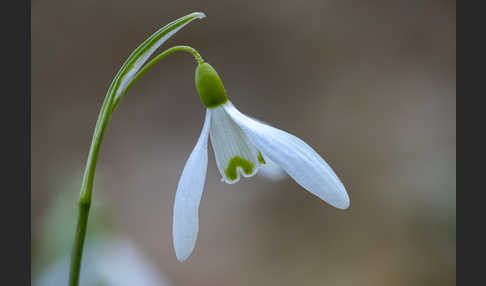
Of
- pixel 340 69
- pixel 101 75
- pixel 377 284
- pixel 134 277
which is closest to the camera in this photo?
pixel 134 277

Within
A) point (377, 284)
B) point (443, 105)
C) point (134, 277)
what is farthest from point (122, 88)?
point (443, 105)

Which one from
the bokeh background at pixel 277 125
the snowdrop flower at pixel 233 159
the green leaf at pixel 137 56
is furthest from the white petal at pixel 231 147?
the bokeh background at pixel 277 125

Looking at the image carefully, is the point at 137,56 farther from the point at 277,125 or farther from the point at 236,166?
the point at 277,125

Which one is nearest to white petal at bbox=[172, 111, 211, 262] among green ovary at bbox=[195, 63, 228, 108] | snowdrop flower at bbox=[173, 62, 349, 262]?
snowdrop flower at bbox=[173, 62, 349, 262]

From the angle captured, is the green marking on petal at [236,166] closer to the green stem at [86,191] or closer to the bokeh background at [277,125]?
the green stem at [86,191]

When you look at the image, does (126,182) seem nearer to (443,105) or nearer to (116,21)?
(116,21)

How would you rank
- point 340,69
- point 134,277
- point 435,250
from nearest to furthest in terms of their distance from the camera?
point 134,277 → point 435,250 → point 340,69
